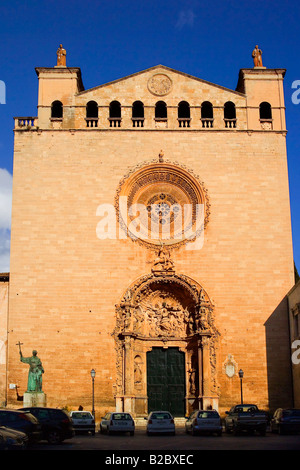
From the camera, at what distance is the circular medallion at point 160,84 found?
3094 cm

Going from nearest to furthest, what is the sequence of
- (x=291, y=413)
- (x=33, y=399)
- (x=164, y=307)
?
(x=291, y=413) → (x=33, y=399) → (x=164, y=307)

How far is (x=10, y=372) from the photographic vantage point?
89.3 ft

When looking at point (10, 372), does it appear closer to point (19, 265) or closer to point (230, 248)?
point (19, 265)

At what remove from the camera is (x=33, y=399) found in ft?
85.2

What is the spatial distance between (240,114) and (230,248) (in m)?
6.80

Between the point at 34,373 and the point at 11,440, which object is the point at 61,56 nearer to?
the point at 34,373

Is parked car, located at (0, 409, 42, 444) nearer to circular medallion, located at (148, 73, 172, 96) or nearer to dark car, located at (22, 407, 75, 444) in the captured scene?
dark car, located at (22, 407, 75, 444)

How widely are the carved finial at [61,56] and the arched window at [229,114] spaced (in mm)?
8419

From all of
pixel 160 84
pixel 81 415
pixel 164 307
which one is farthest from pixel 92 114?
→ pixel 81 415

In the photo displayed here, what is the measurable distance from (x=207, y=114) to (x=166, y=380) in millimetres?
13079

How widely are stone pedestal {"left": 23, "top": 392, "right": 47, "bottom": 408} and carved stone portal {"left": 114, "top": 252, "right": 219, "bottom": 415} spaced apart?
3.25 meters

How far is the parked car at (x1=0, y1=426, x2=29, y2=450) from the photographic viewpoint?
13.3 metres

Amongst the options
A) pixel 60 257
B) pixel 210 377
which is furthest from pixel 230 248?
pixel 60 257

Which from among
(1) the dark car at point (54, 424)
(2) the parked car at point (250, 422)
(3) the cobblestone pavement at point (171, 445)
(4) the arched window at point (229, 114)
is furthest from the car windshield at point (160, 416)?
(4) the arched window at point (229, 114)
